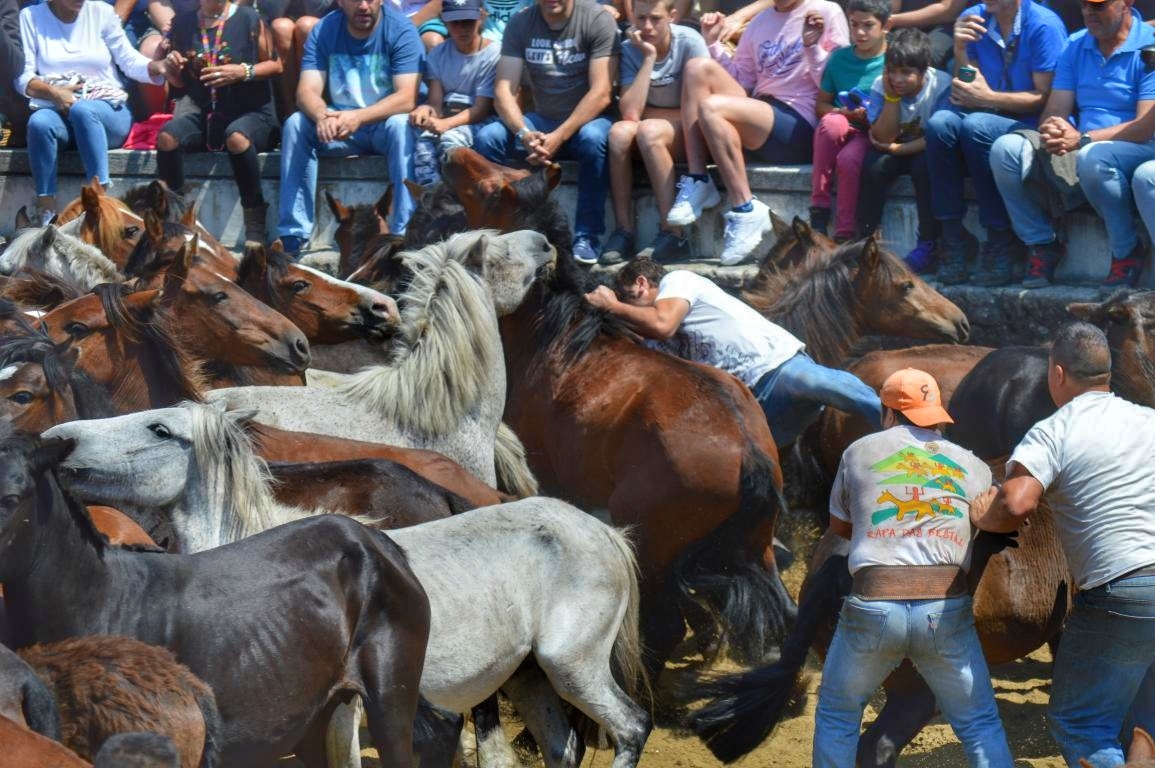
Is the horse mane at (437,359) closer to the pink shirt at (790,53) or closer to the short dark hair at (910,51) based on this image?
the short dark hair at (910,51)

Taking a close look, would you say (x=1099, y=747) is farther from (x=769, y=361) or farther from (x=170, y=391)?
(x=170, y=391)

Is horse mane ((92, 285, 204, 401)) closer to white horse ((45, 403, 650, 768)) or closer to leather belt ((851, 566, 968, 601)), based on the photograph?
white horse ((45, 403, 650, 768))

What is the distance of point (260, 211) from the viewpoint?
1188 centimetres

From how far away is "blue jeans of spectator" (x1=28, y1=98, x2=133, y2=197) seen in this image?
11.8 metres

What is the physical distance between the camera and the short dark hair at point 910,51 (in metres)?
9.18

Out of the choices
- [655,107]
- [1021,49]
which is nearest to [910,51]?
[1021,49]

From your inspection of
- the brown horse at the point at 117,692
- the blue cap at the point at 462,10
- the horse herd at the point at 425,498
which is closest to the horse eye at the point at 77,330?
the horse herd at the point at 425,498

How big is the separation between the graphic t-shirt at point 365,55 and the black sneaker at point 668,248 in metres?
2.30

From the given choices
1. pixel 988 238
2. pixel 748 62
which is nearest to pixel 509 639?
pixel 988 238

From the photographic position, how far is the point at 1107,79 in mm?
8656

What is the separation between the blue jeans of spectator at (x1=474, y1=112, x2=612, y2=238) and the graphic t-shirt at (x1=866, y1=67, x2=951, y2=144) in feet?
6.02

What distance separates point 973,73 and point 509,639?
534cm

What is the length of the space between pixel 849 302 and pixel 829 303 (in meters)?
0.12

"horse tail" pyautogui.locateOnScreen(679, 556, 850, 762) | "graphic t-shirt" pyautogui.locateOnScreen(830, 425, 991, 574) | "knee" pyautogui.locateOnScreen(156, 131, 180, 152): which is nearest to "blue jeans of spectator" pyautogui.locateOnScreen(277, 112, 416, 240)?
"knee" pyautogui.locateOnScreen(156, 131, 180, 152)
